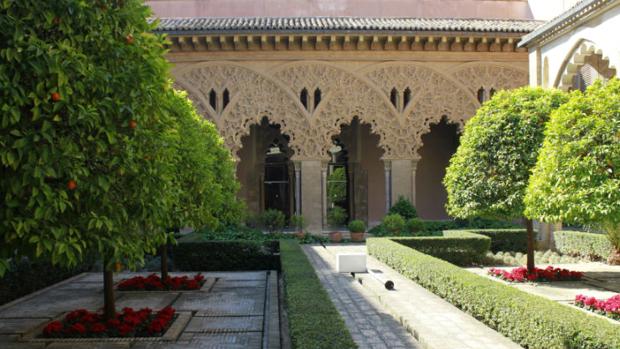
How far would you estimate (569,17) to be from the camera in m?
12.8

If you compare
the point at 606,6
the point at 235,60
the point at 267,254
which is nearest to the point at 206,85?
the point at 235,60

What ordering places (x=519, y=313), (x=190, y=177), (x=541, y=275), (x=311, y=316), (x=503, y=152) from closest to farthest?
(x=311, y=316) < (x=519, y=313) < (x=190, y=177) < (x=503, y=152) < (x=541, y=275)

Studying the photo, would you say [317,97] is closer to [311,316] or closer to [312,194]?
[312,194]

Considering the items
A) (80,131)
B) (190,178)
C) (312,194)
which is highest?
(80,131)

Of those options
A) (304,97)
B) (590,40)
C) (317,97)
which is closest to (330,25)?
(317,97)

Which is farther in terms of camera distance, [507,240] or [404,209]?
[404,209]

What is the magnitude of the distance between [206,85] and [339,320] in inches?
578

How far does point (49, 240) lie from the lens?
4.62m

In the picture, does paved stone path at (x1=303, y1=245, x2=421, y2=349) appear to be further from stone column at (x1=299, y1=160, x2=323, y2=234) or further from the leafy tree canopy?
stone column at (x1=299, y1=160, x2=323, y2=234)

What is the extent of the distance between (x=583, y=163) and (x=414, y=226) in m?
10.2

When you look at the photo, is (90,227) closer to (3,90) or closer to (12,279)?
(3,90)

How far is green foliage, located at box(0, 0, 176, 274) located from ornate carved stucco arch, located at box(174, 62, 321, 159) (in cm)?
1313

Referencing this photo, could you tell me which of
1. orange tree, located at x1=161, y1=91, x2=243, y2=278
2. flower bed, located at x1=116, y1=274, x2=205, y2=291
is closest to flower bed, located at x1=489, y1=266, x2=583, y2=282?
orange tree, located at x1=161, y1=91, x2=243, y2=278

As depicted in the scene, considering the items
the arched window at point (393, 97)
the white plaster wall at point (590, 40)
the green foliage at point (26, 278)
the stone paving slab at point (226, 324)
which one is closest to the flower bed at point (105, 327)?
the stone paving slab at point (226, 324)
